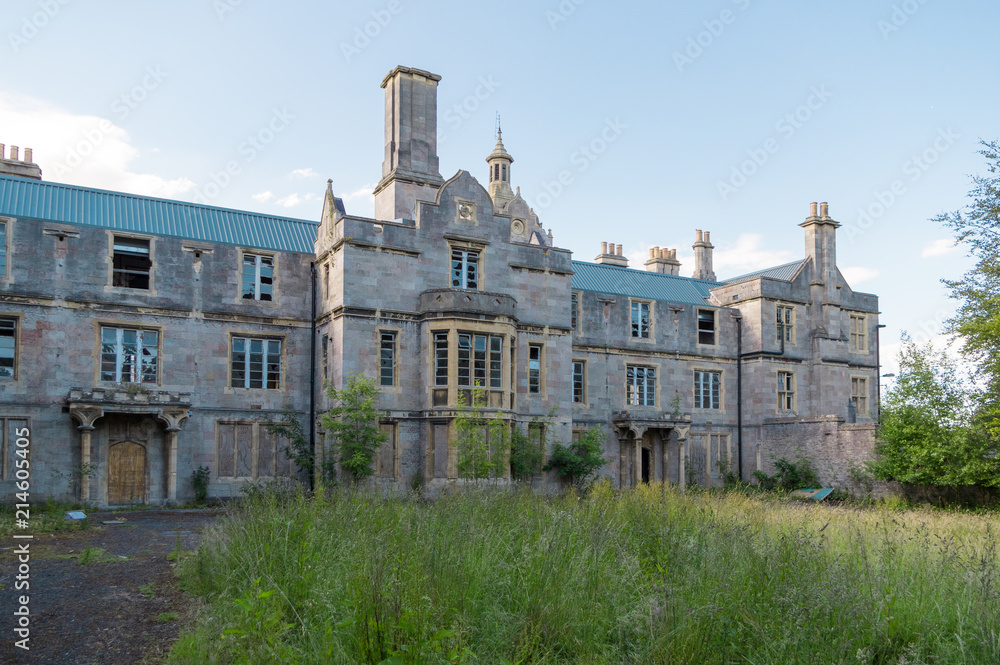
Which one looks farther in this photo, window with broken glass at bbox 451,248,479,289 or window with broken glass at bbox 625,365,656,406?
window with broken glass at bbox 625,365,656,406

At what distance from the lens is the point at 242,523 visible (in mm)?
11062

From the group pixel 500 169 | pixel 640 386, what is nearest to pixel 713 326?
pixel 640 386

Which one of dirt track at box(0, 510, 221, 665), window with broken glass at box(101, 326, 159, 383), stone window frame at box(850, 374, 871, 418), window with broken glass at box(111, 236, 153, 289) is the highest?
window with broken glass at box(111, 236, 153, 289)

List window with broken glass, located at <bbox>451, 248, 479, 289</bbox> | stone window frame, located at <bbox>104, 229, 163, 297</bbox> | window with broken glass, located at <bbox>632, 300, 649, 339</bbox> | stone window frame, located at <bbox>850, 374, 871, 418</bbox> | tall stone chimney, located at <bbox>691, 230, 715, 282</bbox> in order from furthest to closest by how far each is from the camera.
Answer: tall stone chimney, located at <bbox>691, 230, 715, 282</bbox>
stone window frame, located at <bbox>850, 374, 871, 418</bbox>
window with broken glass, located at <bbox>632, 300, 649, 339</bbox>
window with broken glass, located at <bbox>451, 248, 479, 289</bbox>
stone window frame, located at <bbox>104, 229, 163, 297</bbox>

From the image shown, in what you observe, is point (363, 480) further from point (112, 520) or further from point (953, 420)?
point (953, 420)

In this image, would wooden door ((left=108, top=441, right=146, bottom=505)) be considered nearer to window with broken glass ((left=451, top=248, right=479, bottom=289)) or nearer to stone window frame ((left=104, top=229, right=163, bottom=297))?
stone window frame ((left=104, top=229, right=163, bottom=297))

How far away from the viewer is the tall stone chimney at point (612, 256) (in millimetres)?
43469

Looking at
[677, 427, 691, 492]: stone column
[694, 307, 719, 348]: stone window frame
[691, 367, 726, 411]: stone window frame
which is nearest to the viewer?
[677, 427, 691, 492]: stone column

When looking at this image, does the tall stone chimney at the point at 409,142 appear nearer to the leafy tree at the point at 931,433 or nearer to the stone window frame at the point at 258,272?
the stone window frame at the point at 258,272

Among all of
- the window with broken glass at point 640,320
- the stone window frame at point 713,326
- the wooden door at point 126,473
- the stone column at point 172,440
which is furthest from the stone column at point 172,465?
the stone window frame at point 713,326

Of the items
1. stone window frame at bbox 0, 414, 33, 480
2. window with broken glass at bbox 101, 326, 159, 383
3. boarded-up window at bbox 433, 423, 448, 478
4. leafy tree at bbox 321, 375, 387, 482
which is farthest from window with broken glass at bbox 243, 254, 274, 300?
stone window frame at bbox 0, 414, 33, 480

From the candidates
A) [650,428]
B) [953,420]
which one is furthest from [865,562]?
[650,428]

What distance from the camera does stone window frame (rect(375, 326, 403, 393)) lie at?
24.6 meters

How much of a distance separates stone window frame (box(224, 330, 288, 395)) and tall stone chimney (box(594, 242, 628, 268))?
21731 millimetres
